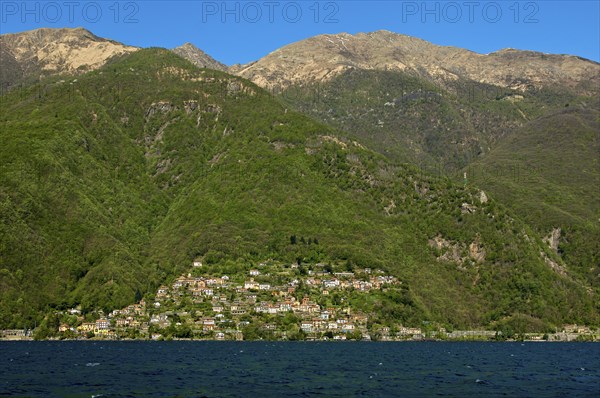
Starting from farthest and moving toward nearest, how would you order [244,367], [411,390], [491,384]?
1. [244,367]
2. [491,384]
3. [411,390]

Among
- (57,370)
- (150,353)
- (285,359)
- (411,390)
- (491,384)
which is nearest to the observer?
(411,390)

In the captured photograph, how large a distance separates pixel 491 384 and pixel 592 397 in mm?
17489

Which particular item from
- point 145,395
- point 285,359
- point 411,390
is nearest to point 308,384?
point 411,390

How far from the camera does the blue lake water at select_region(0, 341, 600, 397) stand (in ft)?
294

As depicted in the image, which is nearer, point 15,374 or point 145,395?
point 145,395

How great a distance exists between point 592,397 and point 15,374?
74719 mm

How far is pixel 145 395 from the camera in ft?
278

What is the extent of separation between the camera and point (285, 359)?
486 ft

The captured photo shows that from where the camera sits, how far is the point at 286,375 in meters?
112

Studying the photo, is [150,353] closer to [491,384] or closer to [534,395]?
[491,384]

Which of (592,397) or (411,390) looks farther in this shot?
(411,390)

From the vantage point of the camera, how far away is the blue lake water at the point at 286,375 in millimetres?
89688

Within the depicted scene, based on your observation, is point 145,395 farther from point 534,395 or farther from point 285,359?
point 285,359

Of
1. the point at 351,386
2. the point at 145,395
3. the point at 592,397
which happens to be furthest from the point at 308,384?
the point at 592,397
